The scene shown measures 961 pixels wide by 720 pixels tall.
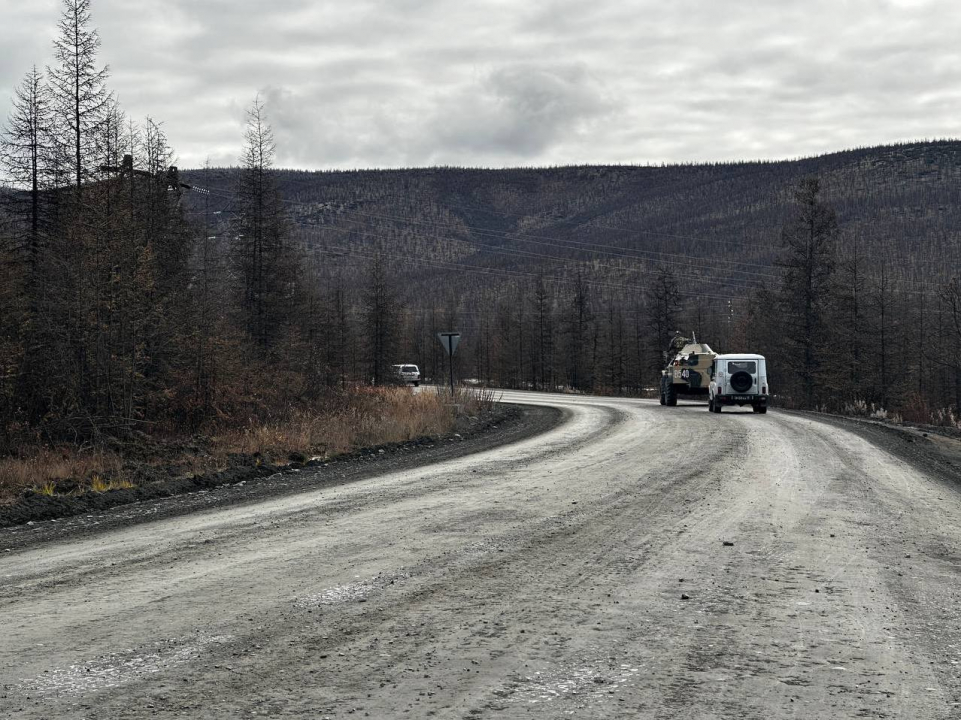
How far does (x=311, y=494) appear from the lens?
11.9m

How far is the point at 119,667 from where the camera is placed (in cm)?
478

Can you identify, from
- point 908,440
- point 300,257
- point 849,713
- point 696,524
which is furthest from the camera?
point 300,257

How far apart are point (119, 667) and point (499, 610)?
2.35m

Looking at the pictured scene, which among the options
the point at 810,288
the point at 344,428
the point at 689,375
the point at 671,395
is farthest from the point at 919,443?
the point at 810,288

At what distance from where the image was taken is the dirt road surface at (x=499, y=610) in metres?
4.41

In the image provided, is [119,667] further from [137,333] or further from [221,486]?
[137,333]

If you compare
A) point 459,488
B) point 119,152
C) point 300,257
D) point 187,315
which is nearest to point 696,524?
point 459,488

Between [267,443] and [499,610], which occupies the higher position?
[499,610]

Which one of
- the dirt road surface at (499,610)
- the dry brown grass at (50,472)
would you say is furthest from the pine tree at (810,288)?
the dry brown grass at (50,472)

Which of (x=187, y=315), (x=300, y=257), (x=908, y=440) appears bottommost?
(x=908, y=440)

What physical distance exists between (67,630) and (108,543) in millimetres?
3241

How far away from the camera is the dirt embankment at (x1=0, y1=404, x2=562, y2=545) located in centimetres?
1043

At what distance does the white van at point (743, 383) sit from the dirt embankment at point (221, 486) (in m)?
12.8

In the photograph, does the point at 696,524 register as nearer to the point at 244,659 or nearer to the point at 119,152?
the point at 244,659
